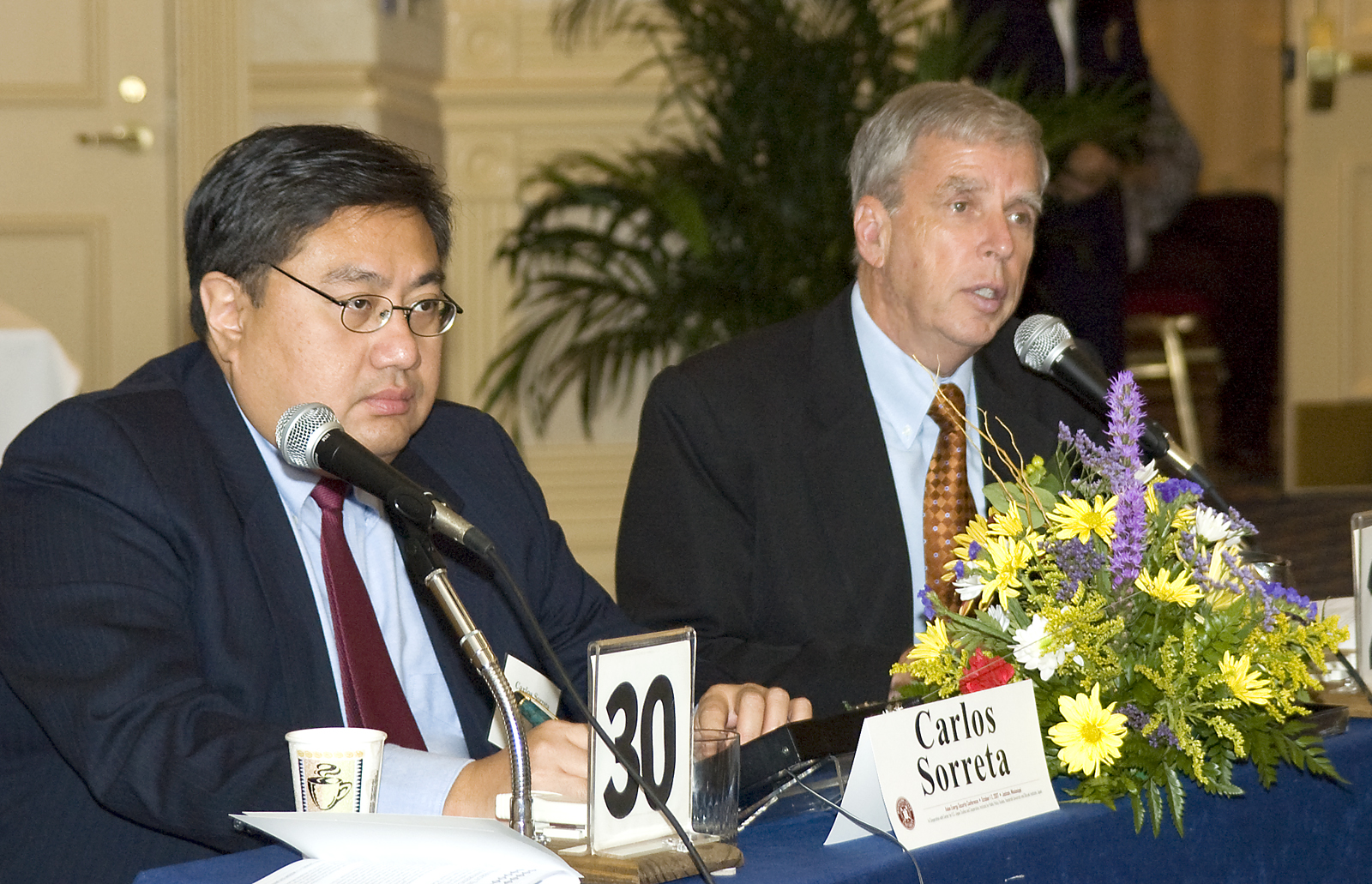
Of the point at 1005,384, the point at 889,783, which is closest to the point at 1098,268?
the point at 1005,384

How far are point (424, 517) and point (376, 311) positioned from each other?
57cm

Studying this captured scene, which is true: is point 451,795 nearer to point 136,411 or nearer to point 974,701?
point 974,701

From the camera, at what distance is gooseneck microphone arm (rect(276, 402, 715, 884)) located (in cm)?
130

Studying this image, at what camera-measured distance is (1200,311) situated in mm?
7660

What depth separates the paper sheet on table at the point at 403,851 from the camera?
1242 millimetres

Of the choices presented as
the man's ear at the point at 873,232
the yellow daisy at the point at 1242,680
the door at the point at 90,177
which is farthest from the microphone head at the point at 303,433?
the door at the point at 90,177

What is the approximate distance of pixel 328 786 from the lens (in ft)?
4.54

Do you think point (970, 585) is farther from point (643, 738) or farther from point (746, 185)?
point (746, 185)

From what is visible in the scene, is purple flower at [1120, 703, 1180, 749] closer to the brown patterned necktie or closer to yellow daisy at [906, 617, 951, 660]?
yellow daisy at [906, 617, 951, 660]

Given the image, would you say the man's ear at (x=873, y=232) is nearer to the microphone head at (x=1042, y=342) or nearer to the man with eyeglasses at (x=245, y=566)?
the microphone head at (x=1042, y=342)

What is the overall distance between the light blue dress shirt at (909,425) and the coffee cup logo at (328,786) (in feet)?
4.02

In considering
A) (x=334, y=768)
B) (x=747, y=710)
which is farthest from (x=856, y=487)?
(x=334, y=768)

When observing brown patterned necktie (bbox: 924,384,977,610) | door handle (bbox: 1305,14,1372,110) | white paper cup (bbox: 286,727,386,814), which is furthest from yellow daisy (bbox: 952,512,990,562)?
door handle (bbox: 1305,14,1372,110)

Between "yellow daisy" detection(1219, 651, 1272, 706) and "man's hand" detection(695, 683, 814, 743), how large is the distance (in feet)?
1.54
